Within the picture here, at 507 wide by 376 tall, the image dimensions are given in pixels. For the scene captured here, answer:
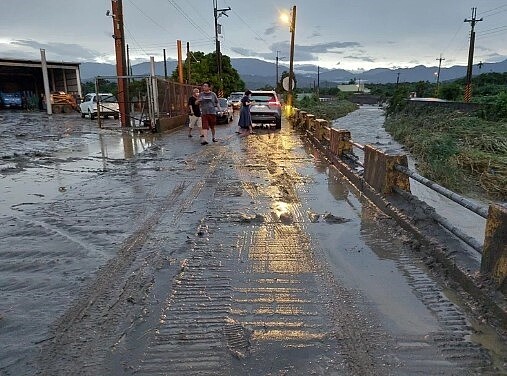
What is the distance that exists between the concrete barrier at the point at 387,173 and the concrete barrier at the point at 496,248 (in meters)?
2.82

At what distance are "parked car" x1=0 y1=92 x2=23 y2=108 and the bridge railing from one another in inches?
1420

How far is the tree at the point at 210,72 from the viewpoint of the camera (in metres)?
46.9

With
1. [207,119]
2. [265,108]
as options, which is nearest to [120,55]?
[265,108]

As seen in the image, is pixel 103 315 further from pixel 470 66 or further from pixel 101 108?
pixel 470 66

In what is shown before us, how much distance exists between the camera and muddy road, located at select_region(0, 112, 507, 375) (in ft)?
9.34

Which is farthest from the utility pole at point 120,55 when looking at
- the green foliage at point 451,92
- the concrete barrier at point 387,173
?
the green foliage at point 451,92

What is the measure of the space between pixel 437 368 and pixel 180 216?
400 cm

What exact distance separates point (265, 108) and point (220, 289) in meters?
17.1

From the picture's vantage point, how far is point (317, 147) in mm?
13562

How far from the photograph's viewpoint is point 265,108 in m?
20.2

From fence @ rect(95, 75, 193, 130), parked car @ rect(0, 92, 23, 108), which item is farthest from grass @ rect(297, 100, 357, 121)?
parked car @ rect(0, 92, 23, 108)

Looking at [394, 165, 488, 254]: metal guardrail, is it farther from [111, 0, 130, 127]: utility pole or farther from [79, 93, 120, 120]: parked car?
[79, 93, 120, 120]: parked car

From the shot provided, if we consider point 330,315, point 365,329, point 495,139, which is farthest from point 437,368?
point 495,139

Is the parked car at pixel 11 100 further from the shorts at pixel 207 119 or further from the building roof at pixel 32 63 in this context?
Result: the shorts at pixel 207 119
